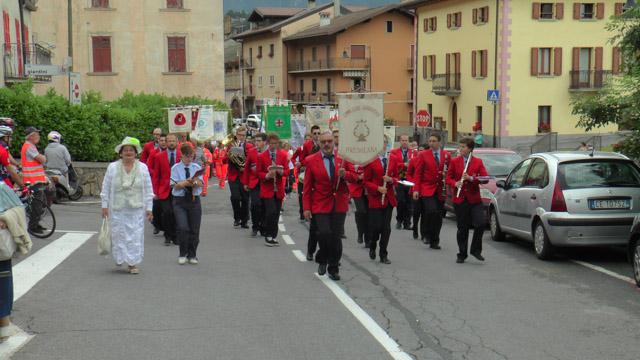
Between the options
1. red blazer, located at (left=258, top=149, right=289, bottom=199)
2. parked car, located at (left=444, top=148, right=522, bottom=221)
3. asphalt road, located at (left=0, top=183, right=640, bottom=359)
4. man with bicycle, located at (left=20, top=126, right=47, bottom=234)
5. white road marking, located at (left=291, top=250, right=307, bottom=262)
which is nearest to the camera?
asphalt road, located at (left=0, top=183, right=640, bottom=359)

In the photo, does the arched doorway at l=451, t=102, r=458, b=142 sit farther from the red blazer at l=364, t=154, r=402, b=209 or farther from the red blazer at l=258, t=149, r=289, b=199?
the red blazer at l=364, t=154, r=402, b=209

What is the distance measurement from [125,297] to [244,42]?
86969mm

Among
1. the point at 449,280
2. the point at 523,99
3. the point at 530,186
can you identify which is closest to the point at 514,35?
the point at 523,99

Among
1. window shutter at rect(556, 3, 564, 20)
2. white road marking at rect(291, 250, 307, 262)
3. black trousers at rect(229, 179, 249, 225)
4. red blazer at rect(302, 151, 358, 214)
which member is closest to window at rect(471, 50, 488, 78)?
window shutter at rect(556, 3, 564, 20)

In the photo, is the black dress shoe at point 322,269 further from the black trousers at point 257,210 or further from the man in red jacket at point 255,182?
the black trousers at point 257,210

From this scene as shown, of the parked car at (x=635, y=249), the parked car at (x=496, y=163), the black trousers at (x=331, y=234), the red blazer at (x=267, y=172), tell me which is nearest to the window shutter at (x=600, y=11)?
the parked car at (x=496, y=163)

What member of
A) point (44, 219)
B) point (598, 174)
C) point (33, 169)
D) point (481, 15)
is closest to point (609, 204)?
point (598, 174)

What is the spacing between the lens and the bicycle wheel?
1341 centimetres

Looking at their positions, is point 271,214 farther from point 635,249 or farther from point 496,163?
point 496,163

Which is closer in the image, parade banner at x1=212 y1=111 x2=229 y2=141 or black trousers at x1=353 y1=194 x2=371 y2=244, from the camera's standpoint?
black trousers at x1=353 y1=194 x2=371 y2=244

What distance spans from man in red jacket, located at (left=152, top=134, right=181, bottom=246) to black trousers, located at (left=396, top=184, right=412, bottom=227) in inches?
193

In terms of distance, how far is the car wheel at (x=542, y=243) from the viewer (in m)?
11.5

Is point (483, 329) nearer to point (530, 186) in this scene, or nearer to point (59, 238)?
point (530, 186)

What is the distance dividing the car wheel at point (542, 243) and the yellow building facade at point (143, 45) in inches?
1306
